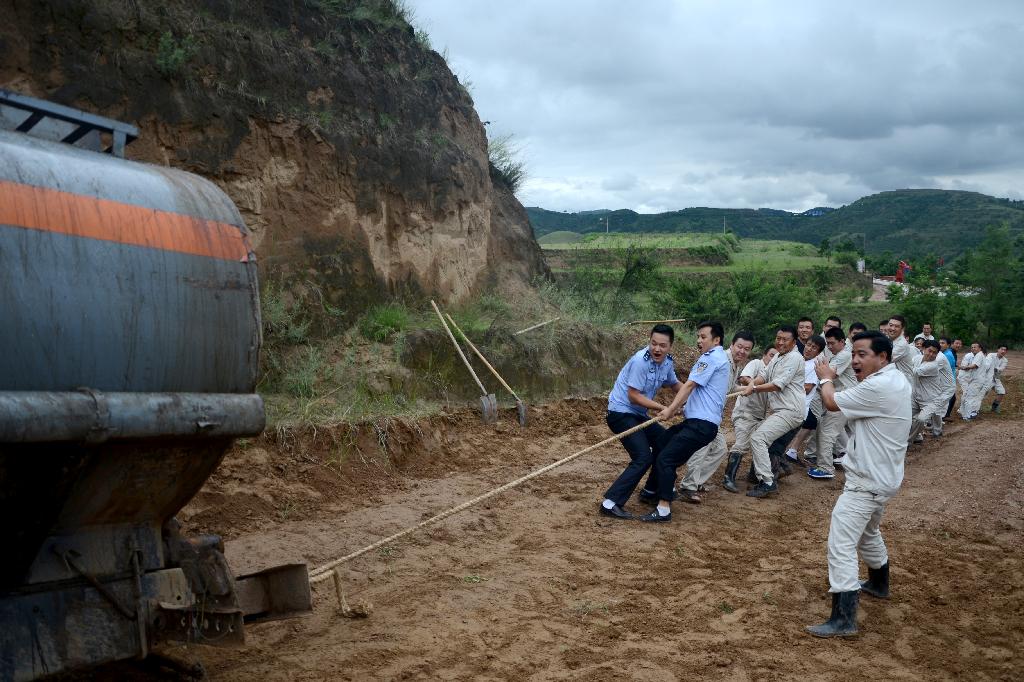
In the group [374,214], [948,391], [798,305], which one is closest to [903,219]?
[798,305]

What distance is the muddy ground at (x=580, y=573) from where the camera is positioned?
513 cm

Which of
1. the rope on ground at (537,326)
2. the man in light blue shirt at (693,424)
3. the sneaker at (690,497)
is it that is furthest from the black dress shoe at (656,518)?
the rope on ground at (537,326)

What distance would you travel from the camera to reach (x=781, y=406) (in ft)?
31.8

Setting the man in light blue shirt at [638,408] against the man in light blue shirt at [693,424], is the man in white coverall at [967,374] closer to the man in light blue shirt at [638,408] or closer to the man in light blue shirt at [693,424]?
the man in light blue shirt at [693,424]

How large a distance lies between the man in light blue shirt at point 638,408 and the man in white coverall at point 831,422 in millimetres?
3024

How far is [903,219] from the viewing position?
78500 millimetres

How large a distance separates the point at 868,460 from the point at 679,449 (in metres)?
2.64

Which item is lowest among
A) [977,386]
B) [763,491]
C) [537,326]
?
[977,386]

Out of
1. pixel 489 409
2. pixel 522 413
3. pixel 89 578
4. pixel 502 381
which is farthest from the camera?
pixel 502 381

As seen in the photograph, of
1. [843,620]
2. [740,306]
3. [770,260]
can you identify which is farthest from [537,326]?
[770,260]

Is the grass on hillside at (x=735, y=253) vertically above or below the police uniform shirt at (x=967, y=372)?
above

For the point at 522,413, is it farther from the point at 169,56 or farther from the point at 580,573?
the point at 169,56

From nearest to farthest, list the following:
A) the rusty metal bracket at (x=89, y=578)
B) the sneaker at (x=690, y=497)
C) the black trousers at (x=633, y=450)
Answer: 1. the rusty metal bracket at (x=89, y=578)
2. the black trousers at (x=633, y=450)
3. the sneaker at (x=690, y=497)

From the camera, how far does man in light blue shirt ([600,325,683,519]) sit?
27.3ft
